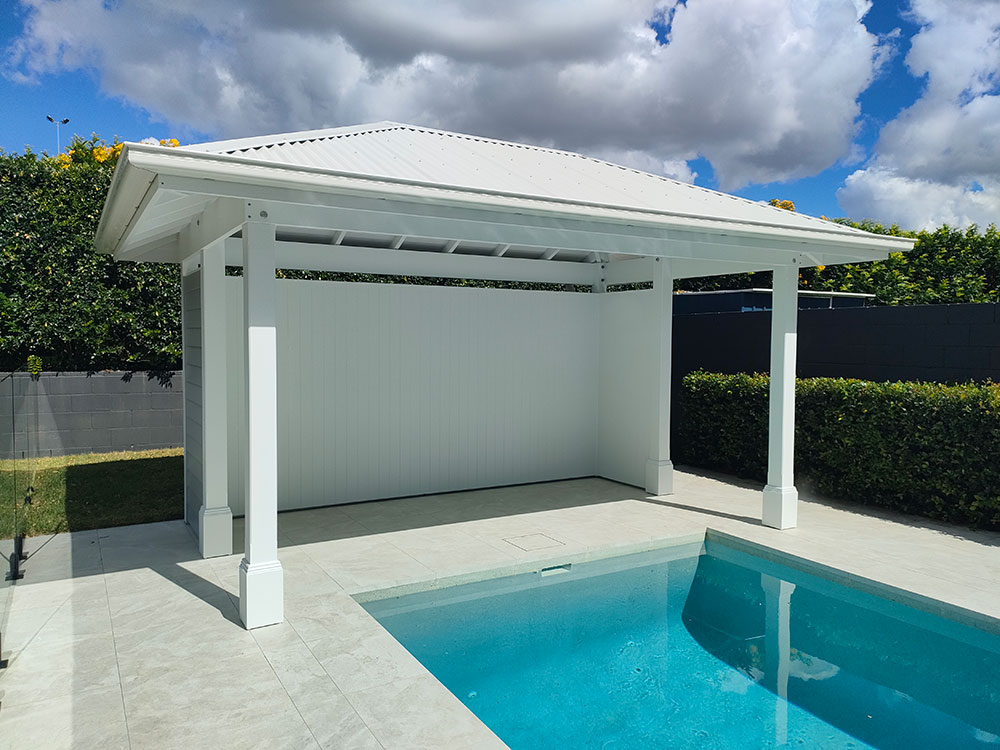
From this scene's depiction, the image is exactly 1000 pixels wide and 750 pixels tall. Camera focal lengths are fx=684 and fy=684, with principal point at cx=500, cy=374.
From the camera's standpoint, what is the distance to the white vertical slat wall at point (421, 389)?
23.9ft

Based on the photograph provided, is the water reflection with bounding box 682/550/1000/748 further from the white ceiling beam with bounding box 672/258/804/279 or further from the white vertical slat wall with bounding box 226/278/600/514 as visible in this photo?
the white vertical slat wall with bounding box 226/278/600/514

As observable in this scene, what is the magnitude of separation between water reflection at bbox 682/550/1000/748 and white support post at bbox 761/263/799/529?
117 centimetres

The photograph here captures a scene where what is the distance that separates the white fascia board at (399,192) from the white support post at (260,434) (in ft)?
1.54

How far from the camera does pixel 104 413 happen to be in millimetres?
10203

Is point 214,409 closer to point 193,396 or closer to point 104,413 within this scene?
point 193,396

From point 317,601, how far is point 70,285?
25.3 ft

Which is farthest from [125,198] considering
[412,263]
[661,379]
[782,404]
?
[782,404]

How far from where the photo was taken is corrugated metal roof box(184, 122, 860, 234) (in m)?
4.47

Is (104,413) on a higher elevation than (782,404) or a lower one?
lower

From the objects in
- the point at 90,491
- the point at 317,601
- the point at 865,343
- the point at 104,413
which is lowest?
the point at 317,601

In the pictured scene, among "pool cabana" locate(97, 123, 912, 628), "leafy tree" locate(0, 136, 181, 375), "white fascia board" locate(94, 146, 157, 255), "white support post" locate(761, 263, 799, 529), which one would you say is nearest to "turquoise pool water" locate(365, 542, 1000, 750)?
"white support post" locate(761, 263, 799, 529)

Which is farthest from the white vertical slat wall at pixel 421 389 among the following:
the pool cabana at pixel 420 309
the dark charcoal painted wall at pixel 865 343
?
the dark charcoal painted wall at pixel 865 343

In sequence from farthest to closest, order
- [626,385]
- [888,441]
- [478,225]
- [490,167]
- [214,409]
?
[626,385] → [888,441] → [214,409] → [490,167] → [478,225]

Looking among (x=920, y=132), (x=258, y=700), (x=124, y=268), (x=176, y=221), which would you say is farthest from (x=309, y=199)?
(x=920, y=132)
